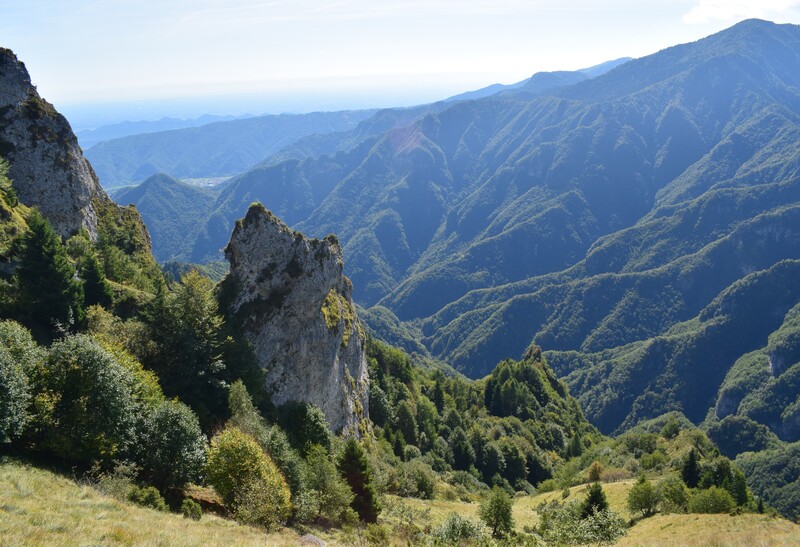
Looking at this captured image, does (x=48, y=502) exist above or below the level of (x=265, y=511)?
above

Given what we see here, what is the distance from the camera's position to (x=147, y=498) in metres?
Result: 27.8

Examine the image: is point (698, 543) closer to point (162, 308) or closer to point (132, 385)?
point (132, 385)

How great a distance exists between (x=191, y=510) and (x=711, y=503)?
5154 centimetres

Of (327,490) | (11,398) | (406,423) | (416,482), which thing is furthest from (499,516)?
(406,423)

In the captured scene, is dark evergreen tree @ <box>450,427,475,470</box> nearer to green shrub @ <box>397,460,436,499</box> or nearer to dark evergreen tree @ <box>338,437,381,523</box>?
green shrub @ <box>397,460,436,499</box>

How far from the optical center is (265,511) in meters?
30.4

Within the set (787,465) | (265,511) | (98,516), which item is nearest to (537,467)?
(265,511)

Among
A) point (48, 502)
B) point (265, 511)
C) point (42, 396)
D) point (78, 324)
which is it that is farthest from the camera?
point (78, 324)

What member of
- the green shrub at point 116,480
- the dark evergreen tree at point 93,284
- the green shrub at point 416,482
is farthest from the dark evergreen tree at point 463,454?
the green shrub at point 116,480

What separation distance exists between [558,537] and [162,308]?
39065mm

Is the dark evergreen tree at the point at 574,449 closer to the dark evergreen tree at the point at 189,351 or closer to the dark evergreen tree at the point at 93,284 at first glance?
the dark evergreen tree at the point at 189,351

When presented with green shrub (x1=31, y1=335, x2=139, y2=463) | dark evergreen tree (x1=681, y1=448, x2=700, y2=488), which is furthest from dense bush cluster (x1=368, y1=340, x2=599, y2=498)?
green shrub (x1=31, y1=335, x2=139, y2=463)

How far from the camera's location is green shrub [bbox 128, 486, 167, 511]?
27.4 m

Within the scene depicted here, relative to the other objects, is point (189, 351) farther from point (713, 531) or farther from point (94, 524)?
point (713, 531)
